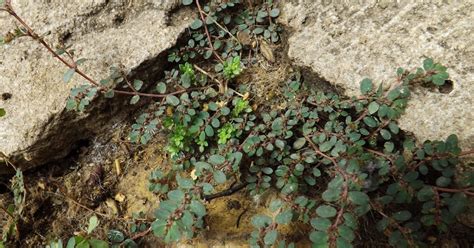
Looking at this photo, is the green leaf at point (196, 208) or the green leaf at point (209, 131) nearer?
the green leaf at point (196, 208)

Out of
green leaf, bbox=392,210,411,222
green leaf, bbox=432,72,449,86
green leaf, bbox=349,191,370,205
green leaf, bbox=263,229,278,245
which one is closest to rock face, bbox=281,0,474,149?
green leaf, bbox=432,72,449,86

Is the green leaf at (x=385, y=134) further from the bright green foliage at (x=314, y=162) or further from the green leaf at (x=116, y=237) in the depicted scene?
the green leaf at (x=116, y=237)

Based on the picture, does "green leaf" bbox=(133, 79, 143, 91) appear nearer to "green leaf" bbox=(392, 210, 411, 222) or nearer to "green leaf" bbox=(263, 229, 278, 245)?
"green leaf" bbox=(263, 229, 278, 245)

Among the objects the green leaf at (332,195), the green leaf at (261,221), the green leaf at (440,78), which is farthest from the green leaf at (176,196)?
the green leaf at (440,78)

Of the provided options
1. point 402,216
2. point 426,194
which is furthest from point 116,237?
point 426,194

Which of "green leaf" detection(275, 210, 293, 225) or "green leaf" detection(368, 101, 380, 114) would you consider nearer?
"green leaf" detection(275, 210, 293, 225)

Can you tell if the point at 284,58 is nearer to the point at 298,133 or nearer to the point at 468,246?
the point at 298,133

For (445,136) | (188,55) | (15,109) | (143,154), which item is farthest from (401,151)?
(15,109)
